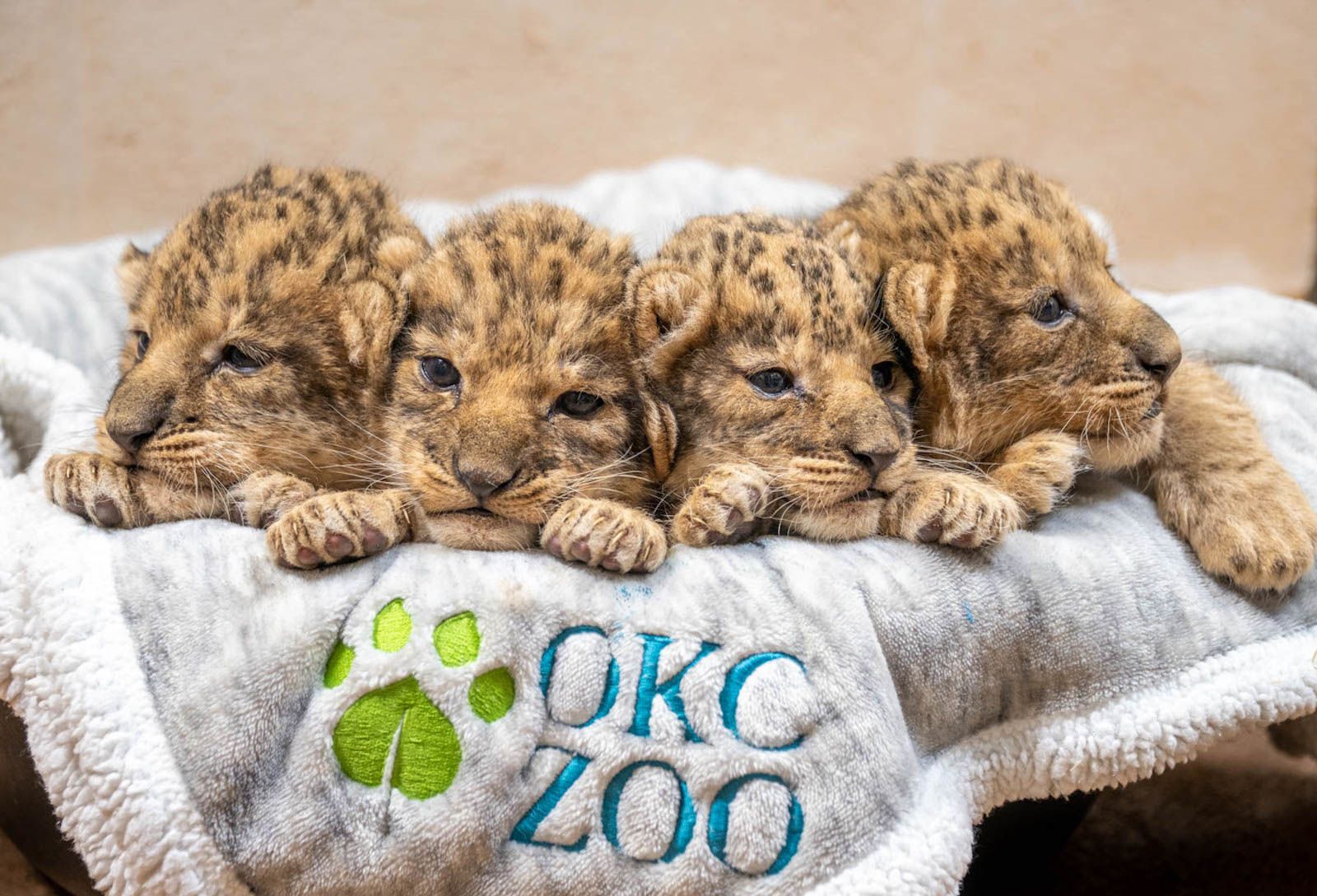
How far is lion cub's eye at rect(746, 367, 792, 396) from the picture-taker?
74.8 inches

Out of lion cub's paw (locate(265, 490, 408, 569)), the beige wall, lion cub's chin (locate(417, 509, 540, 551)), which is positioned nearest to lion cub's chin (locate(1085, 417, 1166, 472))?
lion cub's chin (locate(417, 509, 540, 551))

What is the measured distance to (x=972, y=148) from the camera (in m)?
4.10

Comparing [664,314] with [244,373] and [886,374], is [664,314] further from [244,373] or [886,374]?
[244,373]

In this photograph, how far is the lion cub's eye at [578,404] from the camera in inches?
74.0

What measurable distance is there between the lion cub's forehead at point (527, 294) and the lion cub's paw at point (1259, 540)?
42.1 inches

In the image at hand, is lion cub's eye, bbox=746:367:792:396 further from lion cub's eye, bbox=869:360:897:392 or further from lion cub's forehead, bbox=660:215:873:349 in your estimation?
lion cub's eye, bbox=869:360:897:392

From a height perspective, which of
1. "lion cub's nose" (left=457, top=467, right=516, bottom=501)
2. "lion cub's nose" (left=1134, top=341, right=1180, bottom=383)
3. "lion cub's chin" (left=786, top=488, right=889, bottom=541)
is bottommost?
"lion cub's chin" (left=786, top=488, right=889, bottom=541)

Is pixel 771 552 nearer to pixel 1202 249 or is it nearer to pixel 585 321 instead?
pixel 585 321

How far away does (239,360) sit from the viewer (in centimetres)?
195

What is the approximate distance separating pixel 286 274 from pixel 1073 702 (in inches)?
60.3

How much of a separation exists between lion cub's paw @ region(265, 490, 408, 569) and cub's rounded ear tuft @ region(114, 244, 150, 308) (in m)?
0.74

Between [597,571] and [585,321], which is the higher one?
[585,321]

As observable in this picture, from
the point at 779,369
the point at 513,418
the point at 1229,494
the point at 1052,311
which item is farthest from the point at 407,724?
the point at 1229,494

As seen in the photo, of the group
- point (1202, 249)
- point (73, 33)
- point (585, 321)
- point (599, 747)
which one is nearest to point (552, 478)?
point (585, 321)
